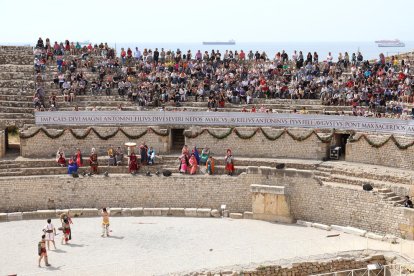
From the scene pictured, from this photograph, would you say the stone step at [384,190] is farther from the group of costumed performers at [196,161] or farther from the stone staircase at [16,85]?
the stone staircase at [16,85]

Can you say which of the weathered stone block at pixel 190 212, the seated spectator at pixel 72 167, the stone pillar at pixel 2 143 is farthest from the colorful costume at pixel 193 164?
the stone pillar at pixel 2 143

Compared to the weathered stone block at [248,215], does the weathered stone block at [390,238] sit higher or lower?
lower

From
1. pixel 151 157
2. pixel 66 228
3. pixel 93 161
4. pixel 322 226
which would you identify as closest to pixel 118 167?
pixel 93 161

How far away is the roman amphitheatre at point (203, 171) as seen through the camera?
27516 millimetres

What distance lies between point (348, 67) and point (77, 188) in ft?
60.2

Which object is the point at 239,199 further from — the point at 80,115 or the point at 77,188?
the point at 80,115

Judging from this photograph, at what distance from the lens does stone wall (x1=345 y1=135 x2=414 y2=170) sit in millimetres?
33031

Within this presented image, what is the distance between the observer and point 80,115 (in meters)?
38.0

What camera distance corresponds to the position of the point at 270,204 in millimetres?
32438

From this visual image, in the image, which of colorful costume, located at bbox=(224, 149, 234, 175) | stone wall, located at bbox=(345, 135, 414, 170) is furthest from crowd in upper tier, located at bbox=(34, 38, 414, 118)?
colorful costume, located at bbox=(224, 149, 234, 175)

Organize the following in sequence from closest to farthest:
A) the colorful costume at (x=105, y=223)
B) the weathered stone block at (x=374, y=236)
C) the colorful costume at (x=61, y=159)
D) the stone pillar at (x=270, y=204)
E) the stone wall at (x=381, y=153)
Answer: the weathered stone block at (x=374, y=236) < the colorful costume at (x=105, y=223) < the stone pillar at (x=270, y=204) < the stone wall at (x=381, y=153) < the colorful costume at (x=61, y=159)

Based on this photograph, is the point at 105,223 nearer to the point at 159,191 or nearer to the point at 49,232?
the point at 49,232

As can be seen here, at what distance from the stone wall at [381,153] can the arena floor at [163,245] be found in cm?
548

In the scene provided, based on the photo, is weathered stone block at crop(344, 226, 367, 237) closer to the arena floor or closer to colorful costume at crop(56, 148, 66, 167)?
the arena floor
